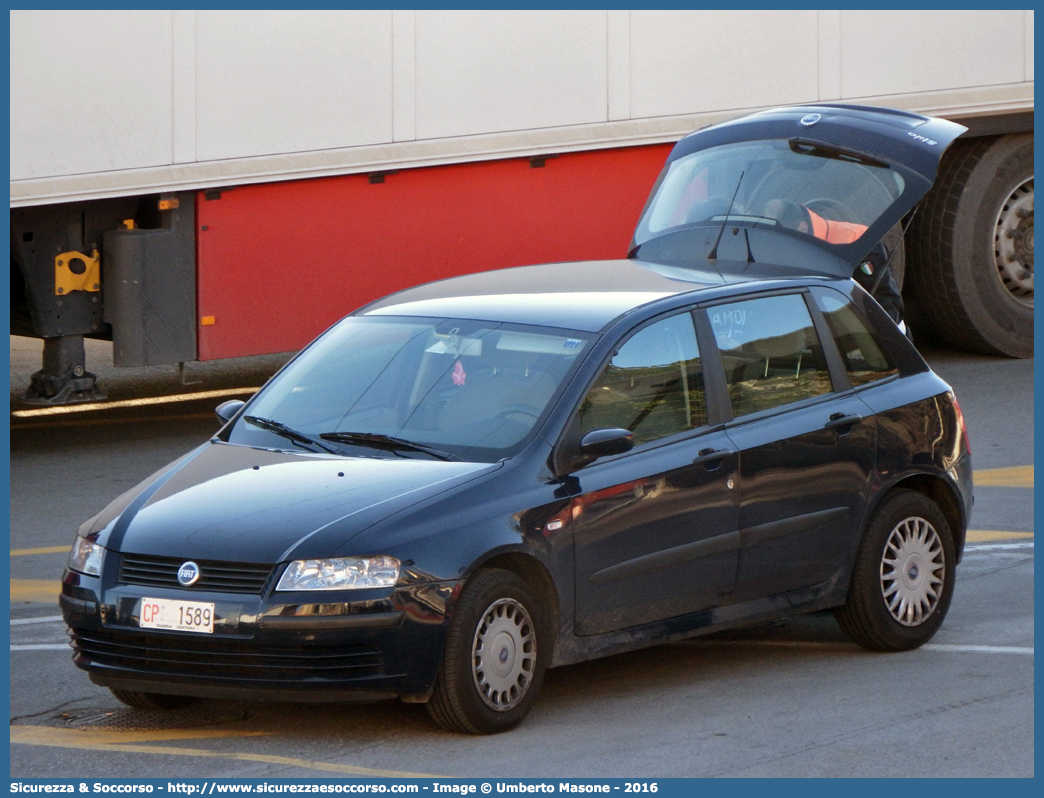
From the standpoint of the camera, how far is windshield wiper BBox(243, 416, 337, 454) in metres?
6.62

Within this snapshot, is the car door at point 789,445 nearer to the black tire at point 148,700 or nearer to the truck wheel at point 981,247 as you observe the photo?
the black tire at point 148,700

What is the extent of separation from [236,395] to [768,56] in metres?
5.04

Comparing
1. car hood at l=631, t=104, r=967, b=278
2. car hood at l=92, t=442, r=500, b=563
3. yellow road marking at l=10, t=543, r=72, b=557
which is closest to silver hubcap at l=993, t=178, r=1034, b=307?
car hood at l=631, t=104, r=967, b=278

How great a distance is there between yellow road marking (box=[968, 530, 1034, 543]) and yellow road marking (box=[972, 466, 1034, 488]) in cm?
102

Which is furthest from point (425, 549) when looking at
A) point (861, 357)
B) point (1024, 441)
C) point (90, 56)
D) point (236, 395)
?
point (236, 395)

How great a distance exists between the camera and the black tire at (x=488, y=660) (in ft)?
19.1

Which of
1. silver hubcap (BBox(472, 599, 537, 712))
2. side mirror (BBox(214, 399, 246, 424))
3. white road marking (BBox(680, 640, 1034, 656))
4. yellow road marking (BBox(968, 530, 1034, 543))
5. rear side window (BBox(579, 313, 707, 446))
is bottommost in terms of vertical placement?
white road marking (BBox(680, 640, 1034, 656))

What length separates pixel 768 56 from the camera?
43.7 ft

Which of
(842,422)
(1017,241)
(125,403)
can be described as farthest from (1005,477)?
(125,403)

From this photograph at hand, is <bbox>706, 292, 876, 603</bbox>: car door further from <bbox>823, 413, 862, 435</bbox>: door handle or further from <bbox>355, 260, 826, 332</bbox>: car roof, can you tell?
<bbox>355, 260, 826, 332</bbox>: car roof

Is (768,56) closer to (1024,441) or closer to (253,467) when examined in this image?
(1024,441)

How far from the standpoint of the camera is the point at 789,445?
7027 mm

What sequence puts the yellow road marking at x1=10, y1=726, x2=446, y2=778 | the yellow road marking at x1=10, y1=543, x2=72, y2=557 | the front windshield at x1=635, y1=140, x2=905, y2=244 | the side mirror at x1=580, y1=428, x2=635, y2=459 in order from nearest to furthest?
the yellow road marking at x1=10, y1=726, x2=446, y2=778 → the side mirror at x1=580, y1=428, x2=635, y2=459 → the yellow road marking at x1=10, y1=543, x2=72, y2=557 → the front windshield at x1=635, y1=140, x2=905, y2=244

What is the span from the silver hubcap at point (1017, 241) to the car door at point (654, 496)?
26.1 ft
